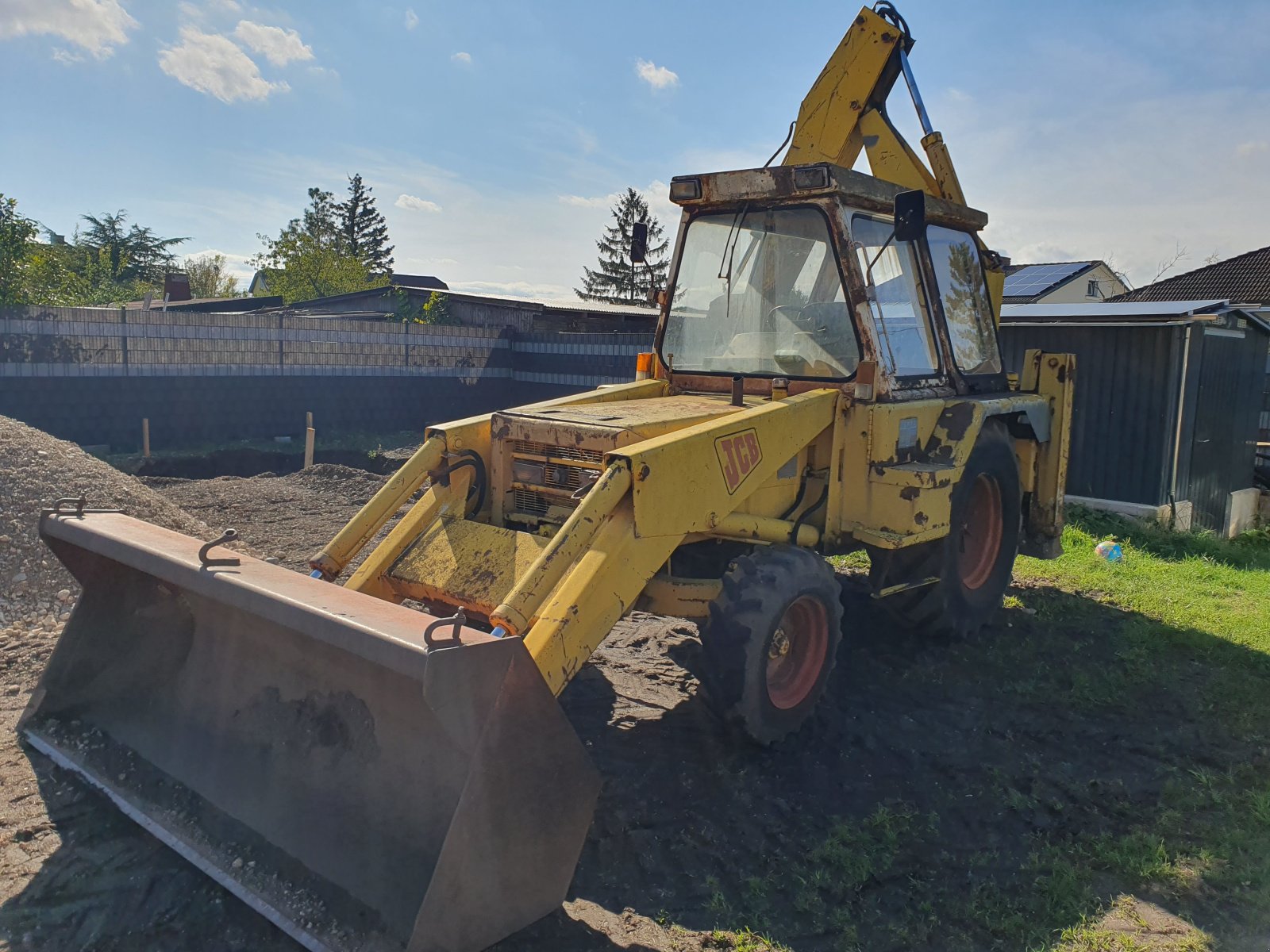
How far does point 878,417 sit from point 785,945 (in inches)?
104

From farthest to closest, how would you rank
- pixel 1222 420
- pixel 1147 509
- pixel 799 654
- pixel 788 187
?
pixel 1222 420
pixel 1147 509
pixel 788 187
pixel 799 654

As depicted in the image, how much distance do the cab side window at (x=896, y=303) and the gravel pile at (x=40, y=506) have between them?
468 cm

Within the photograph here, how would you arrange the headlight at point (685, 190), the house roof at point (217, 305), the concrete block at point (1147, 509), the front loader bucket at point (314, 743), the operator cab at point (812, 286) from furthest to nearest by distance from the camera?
the house roof at point (217, 305) < the concrete block at point (1147, 509) < the headlight at point (685, 190) < the operator cab at point (812, 286) < the front loader bucket at point (314, 743)

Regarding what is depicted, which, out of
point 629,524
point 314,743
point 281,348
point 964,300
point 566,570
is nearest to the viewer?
point 314,743

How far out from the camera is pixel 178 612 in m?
4.02

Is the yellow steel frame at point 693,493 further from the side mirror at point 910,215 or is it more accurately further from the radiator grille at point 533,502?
the side mirror at point 910,215

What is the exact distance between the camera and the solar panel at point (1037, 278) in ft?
56.9

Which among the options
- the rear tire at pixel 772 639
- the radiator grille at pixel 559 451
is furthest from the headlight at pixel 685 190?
the rear tire at pixel 772 639

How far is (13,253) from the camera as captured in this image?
1556 cm

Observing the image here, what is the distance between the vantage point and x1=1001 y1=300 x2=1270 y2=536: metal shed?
962cm

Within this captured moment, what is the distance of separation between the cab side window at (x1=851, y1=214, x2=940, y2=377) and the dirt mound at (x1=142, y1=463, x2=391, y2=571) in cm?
482

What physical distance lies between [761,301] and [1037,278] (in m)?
15.3

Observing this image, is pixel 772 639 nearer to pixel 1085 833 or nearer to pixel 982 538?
pixel 1085 833

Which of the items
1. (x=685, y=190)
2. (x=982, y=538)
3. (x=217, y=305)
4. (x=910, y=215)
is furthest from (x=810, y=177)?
(x=217, y=305)
